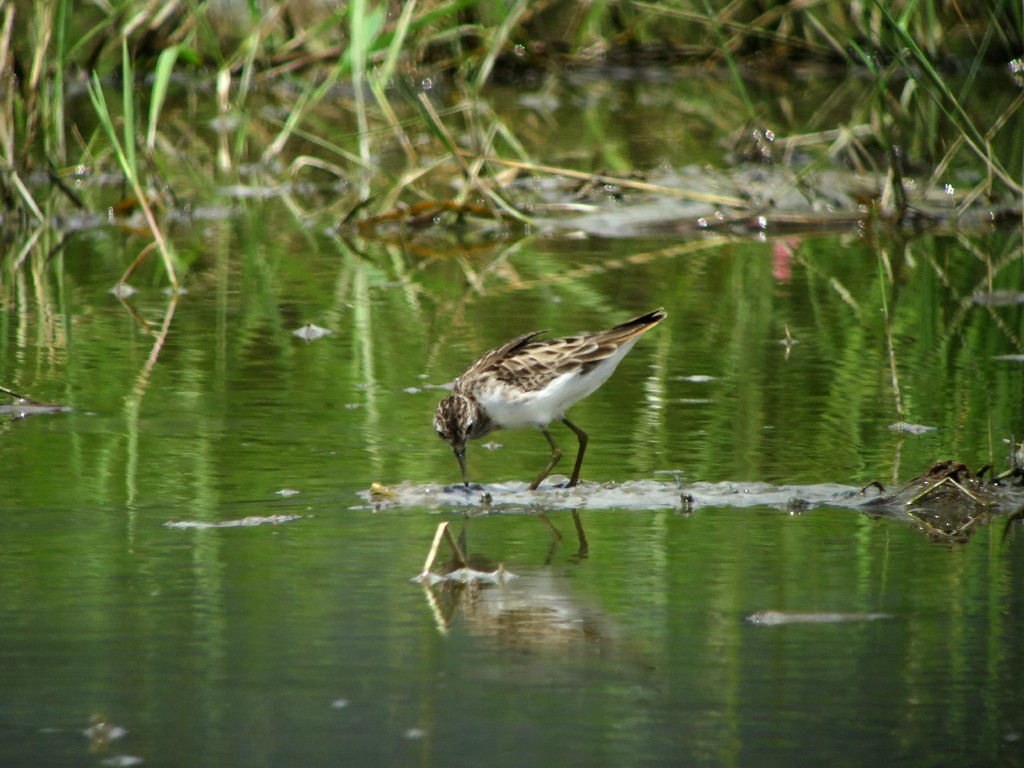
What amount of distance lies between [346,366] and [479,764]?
165 inches

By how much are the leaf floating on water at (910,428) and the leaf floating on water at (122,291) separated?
173 inches

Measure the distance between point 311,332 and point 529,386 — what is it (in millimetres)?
2579

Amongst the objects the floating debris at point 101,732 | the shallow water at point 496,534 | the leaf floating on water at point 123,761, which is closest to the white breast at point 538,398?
the shallow water at point 496,534

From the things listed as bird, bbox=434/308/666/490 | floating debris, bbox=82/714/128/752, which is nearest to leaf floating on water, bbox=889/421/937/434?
bird, bbox=434/308/666/490

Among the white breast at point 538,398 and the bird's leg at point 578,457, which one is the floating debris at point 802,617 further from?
the white breast at point 538,398

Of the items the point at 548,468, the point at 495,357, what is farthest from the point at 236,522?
the point at 495,357

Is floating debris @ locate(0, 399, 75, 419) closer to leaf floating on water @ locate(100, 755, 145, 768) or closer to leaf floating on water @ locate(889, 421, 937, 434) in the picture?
leaf floating on water @ locate(889, 421, 937, 434)

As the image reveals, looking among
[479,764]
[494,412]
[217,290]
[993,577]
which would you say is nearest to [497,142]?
[217,290]

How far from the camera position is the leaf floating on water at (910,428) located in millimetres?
6277

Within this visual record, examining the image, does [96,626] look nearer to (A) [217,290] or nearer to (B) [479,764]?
(B) [479,764]

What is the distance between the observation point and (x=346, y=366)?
24.5ft

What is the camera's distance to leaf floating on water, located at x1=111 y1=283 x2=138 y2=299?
A: 9047mm

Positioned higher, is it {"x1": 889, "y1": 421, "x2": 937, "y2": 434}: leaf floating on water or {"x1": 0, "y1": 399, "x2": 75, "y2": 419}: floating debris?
{"x1": 0, "y1": 399, "x2": 75, "y2": 419}: floating debris

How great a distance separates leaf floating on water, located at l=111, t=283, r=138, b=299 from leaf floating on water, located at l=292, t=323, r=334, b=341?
4.55ft
